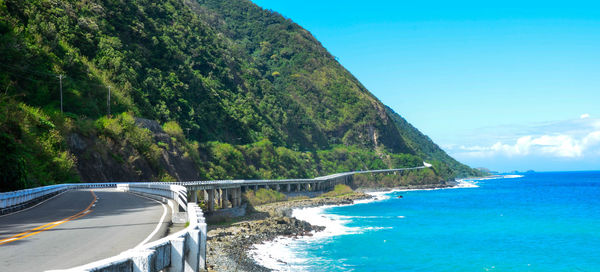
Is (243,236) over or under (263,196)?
under

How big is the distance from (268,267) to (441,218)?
150 feet

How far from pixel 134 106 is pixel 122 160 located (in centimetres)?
1917

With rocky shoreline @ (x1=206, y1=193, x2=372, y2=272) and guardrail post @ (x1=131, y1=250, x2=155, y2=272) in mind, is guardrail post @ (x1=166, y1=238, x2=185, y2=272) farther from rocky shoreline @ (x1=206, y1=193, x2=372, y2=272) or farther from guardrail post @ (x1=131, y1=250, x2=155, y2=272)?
rocky shoreline @ (x1=206, y1=193, x2=372, y2=272)

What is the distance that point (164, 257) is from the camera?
7.61 meters

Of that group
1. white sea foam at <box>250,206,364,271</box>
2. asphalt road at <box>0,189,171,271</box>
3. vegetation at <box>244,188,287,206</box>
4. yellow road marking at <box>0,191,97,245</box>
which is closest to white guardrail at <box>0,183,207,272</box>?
asphalt road at <box>0,189,171,271</box>

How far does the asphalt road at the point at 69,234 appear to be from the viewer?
1034 centimetres

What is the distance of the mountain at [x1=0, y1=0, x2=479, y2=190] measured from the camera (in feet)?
143

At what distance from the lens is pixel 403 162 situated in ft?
582

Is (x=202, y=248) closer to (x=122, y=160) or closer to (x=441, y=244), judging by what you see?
(x=441, y=244)

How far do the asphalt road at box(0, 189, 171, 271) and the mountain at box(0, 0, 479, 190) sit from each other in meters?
9.05

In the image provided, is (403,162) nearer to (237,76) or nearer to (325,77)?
(325,77)

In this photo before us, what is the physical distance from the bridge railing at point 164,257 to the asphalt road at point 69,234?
106 inches

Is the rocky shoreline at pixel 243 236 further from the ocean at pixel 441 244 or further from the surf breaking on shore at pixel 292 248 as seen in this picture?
the ocean at pixel 441 244

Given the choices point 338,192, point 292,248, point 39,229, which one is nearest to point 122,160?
point 292,248
